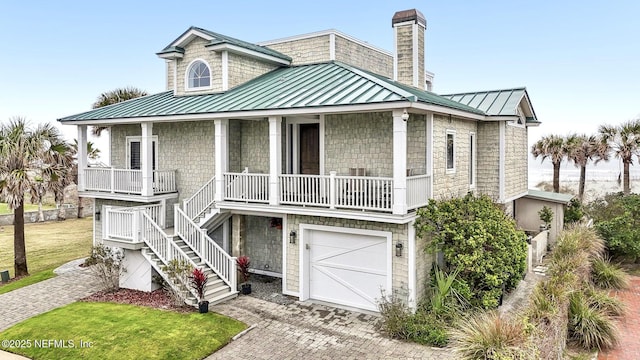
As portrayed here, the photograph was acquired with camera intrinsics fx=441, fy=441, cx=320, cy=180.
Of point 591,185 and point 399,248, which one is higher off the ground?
point 591,185

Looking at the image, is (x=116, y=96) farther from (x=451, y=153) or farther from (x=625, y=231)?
(x=625, y=231)

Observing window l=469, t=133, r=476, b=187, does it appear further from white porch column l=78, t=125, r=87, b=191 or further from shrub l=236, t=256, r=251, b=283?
white porch column l=78, t=125, r=87, b=191

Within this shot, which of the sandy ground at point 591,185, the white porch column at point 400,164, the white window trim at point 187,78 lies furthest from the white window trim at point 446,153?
the sandy ground at point 591,185

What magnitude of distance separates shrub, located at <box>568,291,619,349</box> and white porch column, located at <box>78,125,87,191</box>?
60.4ft

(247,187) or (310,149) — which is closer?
(247,187)

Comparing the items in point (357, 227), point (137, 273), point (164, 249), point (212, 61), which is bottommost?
point (137, 273)

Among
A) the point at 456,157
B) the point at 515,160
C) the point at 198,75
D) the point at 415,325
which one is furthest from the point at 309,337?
the point at 515,160

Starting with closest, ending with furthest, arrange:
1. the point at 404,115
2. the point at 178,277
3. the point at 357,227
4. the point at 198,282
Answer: the point at 404,115, the point at 357,227, the point at 198,282, the point at 178,277

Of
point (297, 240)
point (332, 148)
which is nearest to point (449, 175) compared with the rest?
point (332, 148)

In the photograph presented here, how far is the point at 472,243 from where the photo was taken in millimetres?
11984

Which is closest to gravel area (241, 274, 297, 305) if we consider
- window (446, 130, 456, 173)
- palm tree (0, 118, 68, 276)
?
window (446, 130, 456, 173)

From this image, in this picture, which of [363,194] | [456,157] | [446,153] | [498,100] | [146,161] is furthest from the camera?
[498,100]

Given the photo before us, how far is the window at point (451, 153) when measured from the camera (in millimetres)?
14688

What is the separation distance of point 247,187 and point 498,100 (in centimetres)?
1101
